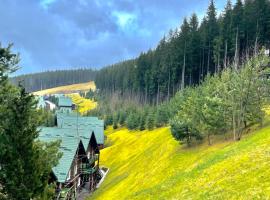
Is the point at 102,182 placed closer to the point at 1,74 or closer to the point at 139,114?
the point at 1,74

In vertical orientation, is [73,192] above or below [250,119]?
below

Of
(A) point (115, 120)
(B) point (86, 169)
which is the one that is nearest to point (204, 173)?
(B) point (86, 169)

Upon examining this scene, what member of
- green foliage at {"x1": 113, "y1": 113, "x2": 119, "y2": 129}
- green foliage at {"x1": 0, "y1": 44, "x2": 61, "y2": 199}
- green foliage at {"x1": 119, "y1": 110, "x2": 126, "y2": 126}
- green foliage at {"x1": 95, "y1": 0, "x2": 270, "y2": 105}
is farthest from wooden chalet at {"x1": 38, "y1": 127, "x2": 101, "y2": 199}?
green foliage at {"x1": 119, "y1": 110, "x2": 126, "y2": 126}

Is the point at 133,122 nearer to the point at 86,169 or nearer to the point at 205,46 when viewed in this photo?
the point at 205,46

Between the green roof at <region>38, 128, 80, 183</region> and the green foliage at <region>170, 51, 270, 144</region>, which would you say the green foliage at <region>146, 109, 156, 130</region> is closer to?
the green roof at <region>38, 128, 80, 183</region>

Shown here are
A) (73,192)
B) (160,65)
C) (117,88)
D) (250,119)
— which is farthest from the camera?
(117,88)

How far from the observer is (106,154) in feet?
258

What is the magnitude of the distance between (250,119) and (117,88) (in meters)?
154

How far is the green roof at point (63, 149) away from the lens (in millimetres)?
42969

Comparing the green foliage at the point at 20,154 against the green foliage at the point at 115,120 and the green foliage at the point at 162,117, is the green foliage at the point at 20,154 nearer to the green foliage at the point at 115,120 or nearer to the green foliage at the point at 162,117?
the green foliage at the point at 162,117

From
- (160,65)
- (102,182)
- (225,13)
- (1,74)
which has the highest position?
(225,13)

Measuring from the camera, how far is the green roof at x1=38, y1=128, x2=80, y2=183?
42969 millimetres

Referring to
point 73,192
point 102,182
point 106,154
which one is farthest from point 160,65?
point 73,192

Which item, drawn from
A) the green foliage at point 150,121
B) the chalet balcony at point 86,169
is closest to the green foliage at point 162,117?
the green foliage at point 150,121
